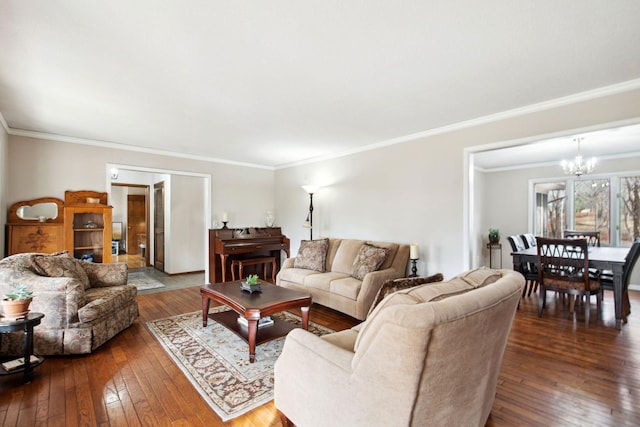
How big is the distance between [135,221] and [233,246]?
4.78 m

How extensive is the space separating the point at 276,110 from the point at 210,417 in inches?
110

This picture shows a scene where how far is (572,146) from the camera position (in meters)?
4.71

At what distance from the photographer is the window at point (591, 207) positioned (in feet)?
17.6

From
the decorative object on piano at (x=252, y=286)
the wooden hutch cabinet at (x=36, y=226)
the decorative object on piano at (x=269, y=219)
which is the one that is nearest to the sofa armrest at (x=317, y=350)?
the decorative object on piano at (x=252, y=286)

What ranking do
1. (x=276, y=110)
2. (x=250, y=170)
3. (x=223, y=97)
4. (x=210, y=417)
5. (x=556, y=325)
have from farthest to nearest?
1. (x=250, y=170)
2. (x=556, y=325)
3. (x=276, y=110)
4. (x=223, y=97)
5. (x=210, y=417)

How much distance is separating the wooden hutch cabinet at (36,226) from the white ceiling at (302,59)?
1180mm

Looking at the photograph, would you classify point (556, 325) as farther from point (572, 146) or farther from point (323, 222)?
point (323, 222)

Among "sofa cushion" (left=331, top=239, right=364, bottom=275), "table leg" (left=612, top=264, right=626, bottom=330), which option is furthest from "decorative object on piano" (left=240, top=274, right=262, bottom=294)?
"table leg" (left=612, top=264, right=626, bottom=330)

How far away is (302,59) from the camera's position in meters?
2.21

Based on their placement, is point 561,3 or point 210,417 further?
point 210,417

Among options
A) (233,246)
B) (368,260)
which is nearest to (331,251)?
(368,260)

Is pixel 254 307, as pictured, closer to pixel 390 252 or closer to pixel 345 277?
pixel 345 277

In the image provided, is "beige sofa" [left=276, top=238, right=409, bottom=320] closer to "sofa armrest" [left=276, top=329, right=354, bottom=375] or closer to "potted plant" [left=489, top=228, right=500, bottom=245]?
"sofa armrest" [left=276, top=329, right=354, bottom=375]

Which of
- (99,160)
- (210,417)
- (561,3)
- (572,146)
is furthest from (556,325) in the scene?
(99,160)
